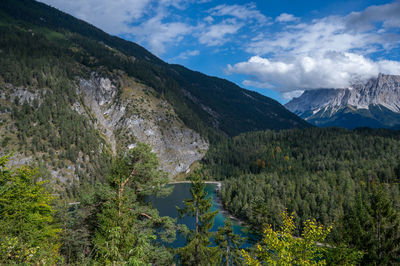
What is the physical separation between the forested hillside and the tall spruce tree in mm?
10616

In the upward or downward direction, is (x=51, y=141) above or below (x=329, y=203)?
above

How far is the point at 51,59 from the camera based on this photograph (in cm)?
19038

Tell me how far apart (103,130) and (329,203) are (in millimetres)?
178123

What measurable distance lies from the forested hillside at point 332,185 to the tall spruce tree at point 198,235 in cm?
1062

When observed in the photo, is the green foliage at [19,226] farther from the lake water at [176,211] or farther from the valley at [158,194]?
the lake water at [176,211]

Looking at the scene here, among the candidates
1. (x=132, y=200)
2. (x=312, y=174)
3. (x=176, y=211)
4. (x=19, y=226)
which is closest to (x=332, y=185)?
(x=312, y=174)

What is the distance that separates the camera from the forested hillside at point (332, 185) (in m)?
26.8

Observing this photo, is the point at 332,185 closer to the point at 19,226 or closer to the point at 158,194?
the point at 158,194

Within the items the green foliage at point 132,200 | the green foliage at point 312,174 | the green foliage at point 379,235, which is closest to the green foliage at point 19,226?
the green foliage at point 132,200

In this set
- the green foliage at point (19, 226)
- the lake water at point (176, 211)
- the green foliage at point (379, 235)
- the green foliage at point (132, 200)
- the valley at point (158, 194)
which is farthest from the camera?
the lake water at point (176, 211)

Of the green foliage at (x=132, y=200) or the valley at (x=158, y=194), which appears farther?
the green foliage at (x=132, y=200)

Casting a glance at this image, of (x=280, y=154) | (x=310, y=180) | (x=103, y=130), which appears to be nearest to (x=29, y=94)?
(x=103, y=130)

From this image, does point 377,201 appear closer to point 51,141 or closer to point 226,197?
point 226,197

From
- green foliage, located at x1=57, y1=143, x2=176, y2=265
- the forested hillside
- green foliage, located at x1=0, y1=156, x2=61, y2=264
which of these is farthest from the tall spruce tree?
green foliage, located at x1=0, y1=156, x2=61, y2=264
